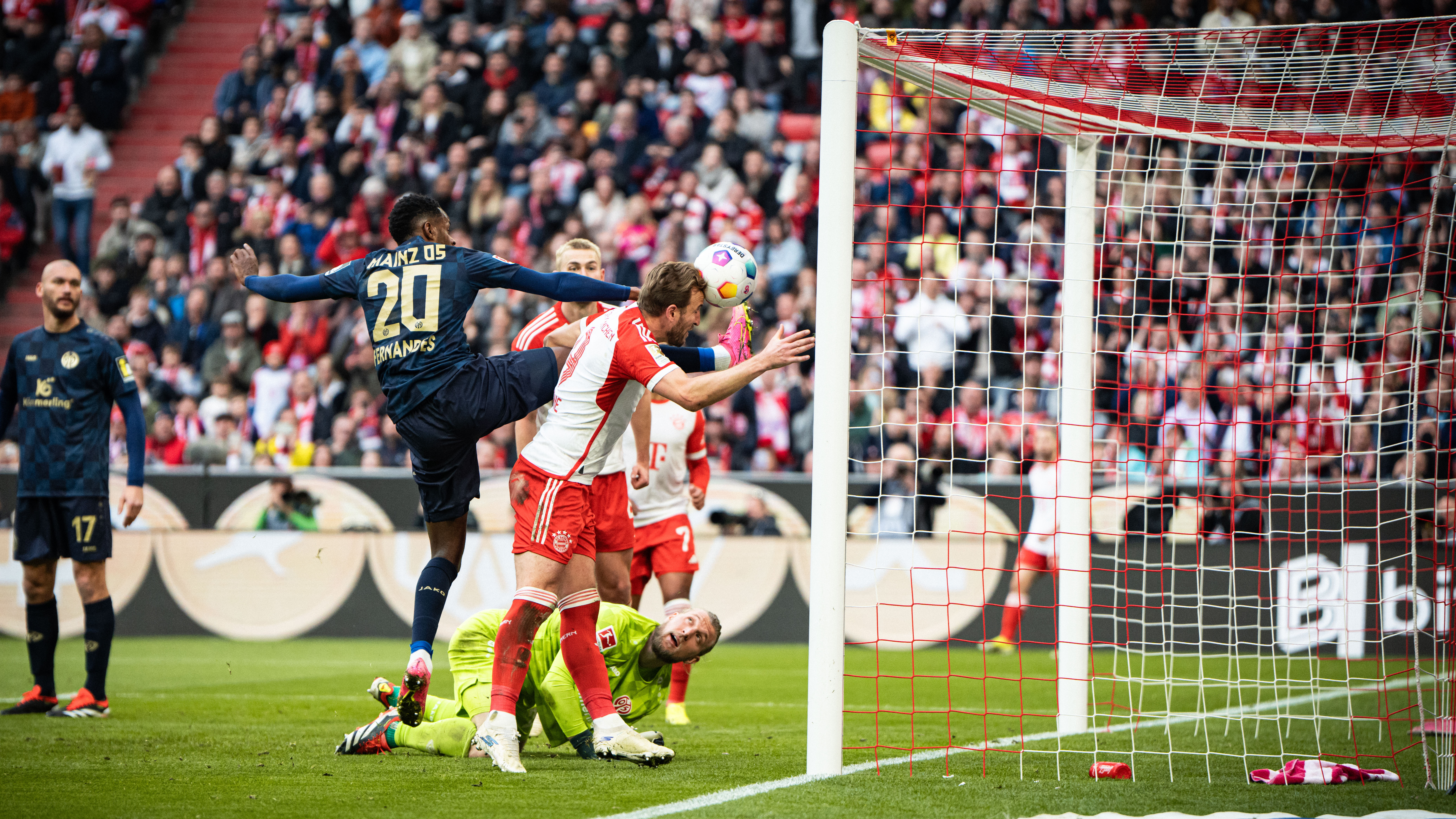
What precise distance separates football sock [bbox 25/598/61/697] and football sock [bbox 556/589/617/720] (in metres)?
3.64

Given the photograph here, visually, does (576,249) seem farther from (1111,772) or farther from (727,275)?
(1111,772)

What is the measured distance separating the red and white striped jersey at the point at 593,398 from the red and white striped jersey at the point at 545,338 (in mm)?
837

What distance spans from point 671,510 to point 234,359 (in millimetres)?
9073

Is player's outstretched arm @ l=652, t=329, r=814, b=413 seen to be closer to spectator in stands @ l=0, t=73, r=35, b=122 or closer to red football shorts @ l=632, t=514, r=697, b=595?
red football shorts @ l=632, t=514, r=697, b=595

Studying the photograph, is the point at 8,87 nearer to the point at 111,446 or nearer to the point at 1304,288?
the point at 111,446

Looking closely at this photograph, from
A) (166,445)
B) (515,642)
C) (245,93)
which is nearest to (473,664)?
(515,642)

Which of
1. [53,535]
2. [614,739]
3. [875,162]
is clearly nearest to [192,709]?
[53,535]

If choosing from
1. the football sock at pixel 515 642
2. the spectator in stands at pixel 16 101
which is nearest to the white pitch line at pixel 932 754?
the football sock at pixel 515 642

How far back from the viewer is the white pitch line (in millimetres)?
4312

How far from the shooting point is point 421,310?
216 inches

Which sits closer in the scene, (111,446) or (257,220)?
(111,446)

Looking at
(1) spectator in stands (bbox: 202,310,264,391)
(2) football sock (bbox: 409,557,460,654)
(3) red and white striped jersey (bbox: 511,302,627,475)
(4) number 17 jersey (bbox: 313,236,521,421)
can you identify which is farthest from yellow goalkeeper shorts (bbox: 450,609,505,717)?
(1) spectator in stands (bbox: 202,310,264,391)

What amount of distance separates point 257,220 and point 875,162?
7777 mm

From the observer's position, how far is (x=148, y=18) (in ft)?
66.4
